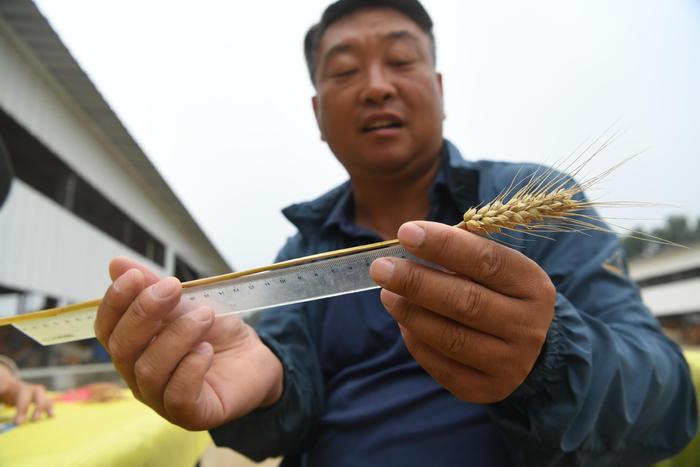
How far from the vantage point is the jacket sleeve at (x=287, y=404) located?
1.68m

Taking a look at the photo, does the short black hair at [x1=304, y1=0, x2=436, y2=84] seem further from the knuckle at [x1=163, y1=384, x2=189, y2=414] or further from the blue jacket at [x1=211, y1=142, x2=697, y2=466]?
the knuckle at [x1=163, y1=384, x2=189, y2=414]

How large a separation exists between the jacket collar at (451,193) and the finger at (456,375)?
102 cm

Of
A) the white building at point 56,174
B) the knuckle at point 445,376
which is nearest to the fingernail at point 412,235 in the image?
the knuckle at point 445,376

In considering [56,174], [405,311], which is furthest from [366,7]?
[56,174]

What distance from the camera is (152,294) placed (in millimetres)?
1021

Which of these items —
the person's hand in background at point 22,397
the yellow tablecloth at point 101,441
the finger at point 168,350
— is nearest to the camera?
the finger at point 168,350

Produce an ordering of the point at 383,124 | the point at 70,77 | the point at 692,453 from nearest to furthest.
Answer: the point at 692,453 → the point at 383,124 → the point at 70,77

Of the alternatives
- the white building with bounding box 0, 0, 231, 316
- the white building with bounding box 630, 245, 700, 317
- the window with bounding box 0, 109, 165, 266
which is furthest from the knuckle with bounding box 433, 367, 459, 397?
the white building with bounding box 630, 245, 700, 317

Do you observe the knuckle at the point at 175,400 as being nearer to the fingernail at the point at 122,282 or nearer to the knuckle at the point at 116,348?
the knuckle at the point at 116,348

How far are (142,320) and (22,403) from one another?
4.95ft

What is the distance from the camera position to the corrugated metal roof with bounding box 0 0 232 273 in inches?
347

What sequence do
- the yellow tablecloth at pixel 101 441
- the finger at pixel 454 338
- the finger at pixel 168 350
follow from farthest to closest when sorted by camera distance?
the yellow tablecloth at pixel 101 441, the finger at pixel 168 350, the finger at pixel 454 338

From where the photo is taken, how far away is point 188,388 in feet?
3.58

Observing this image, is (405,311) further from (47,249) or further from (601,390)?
(47,249)
